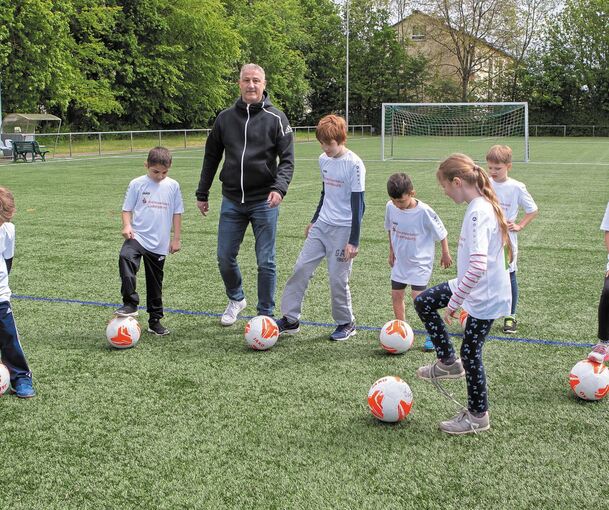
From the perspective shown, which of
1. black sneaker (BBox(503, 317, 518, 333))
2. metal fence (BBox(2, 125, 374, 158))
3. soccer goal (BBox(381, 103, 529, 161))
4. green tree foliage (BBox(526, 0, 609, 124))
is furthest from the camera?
green tree foliage (BBox(526, 0, 609, 124))

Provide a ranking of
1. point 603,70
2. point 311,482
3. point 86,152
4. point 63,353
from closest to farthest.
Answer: point 311,482 < point 63,353 < point 86,152 < point 603,70

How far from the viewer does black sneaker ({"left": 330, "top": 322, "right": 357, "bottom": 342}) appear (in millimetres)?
5719

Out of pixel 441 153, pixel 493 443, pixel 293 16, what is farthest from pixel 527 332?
pixel 293 16

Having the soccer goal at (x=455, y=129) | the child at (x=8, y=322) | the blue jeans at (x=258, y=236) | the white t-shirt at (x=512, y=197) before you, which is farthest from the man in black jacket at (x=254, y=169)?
the soccer goal at (x=455, y=129)

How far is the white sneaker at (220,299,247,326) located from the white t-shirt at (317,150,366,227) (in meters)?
1.20

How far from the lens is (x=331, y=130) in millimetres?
5262

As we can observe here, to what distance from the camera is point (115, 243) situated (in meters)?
9.97

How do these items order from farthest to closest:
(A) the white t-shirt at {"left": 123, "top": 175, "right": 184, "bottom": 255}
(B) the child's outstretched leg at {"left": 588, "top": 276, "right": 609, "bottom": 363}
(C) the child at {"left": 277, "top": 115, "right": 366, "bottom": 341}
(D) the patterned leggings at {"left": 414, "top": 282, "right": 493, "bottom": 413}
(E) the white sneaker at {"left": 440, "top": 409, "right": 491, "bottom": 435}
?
1. (A) the white t-shirt at {"left": 123, "top": 175, "right": 184, "bottom": 255}
2. (C) the child at {"left": 277, "top": 115, "right": 366, "bottom": 341}
3. (B) the child's outstretched leg at {"left": 588, "top": 276, "right": 609, "bottom": 363}
4. (E) the white sneaker at {"left": 440, "top": 409, "right": 491, "bottom": 435}
5. (D) the patterned leggings at {"left": 414, "top": 282, "right": 493, "bottom": 413}

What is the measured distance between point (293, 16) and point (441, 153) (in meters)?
28.8

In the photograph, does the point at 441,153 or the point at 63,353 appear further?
the point at 441,153

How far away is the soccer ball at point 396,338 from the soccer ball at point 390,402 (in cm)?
115

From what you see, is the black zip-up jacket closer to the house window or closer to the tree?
the tree

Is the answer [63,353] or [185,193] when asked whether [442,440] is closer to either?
[63,353]

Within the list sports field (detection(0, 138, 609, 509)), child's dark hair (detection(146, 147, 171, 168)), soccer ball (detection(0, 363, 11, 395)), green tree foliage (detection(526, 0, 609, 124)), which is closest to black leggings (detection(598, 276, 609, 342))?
sports field (detection(0, 138, 609, 509))
